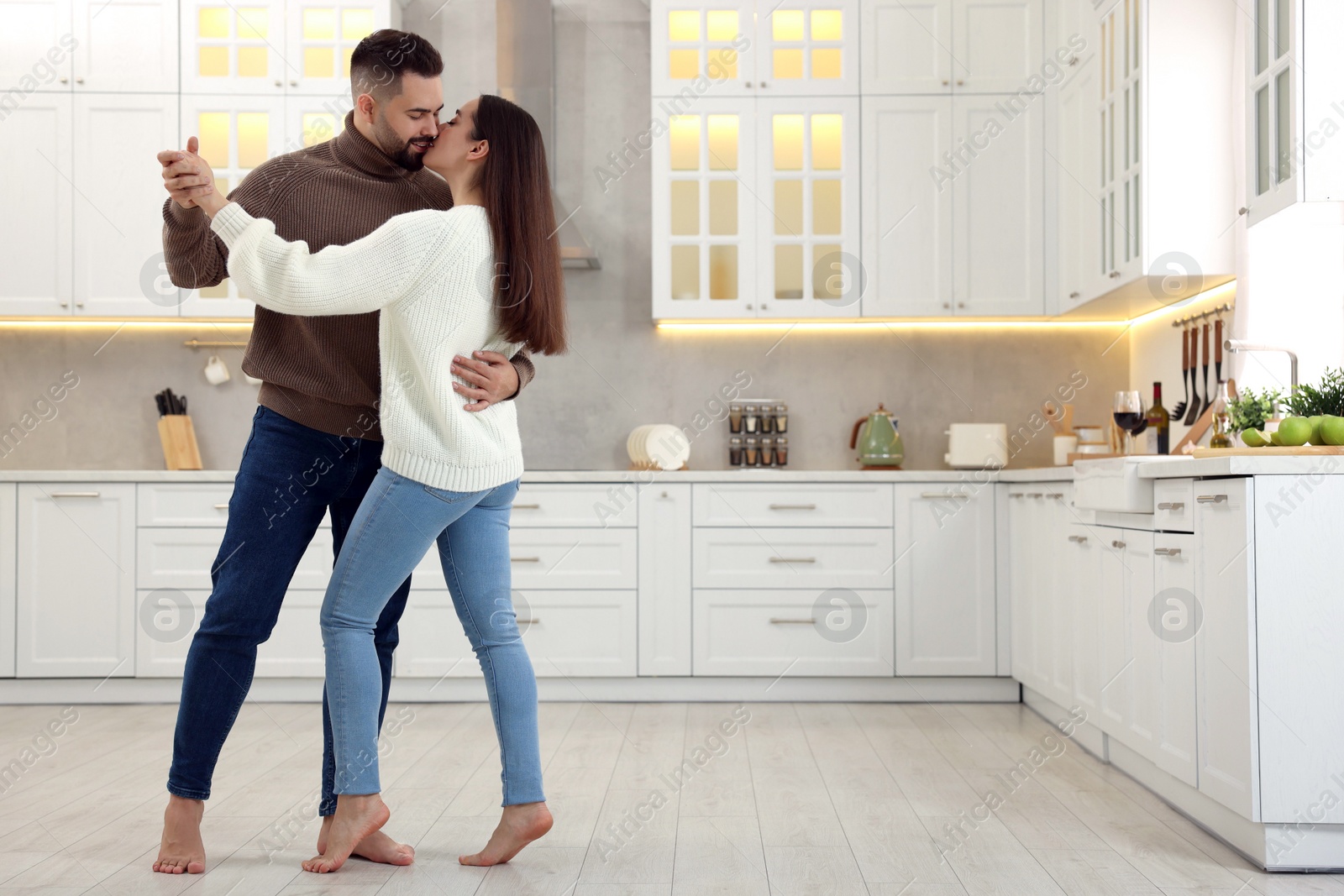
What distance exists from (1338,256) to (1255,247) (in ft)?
0.70

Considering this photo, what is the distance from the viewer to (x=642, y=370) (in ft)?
14.2

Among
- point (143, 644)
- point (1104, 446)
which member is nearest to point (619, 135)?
point (1104, 446)

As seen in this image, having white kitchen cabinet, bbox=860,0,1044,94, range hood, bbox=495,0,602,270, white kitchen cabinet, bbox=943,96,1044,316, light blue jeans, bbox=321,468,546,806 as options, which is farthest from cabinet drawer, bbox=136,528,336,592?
white kitchen cabinet, bbox=860,0,1044,94

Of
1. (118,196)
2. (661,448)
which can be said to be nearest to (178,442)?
(118,196)

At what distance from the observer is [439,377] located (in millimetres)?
1734

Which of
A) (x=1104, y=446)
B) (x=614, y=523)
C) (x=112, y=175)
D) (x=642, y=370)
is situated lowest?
(x=614, y=523)

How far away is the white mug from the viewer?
427 centimetres

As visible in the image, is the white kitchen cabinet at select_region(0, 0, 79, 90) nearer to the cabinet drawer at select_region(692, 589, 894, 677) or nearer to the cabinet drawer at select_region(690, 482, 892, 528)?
the cabinet drawer at select_region(690, 482, 892, 528)

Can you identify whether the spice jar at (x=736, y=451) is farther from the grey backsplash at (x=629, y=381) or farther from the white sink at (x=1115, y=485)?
the white sink at (x=1115, y=485)

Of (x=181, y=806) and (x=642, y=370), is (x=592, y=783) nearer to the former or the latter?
(x=181, y=806)

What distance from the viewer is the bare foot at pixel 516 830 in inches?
74.1

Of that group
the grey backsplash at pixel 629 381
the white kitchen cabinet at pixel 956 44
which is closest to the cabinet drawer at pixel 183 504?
the grey backsplash at pixel 629 381

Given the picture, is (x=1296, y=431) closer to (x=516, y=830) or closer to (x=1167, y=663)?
(x=1167, y=663)

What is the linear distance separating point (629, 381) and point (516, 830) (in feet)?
8.53
